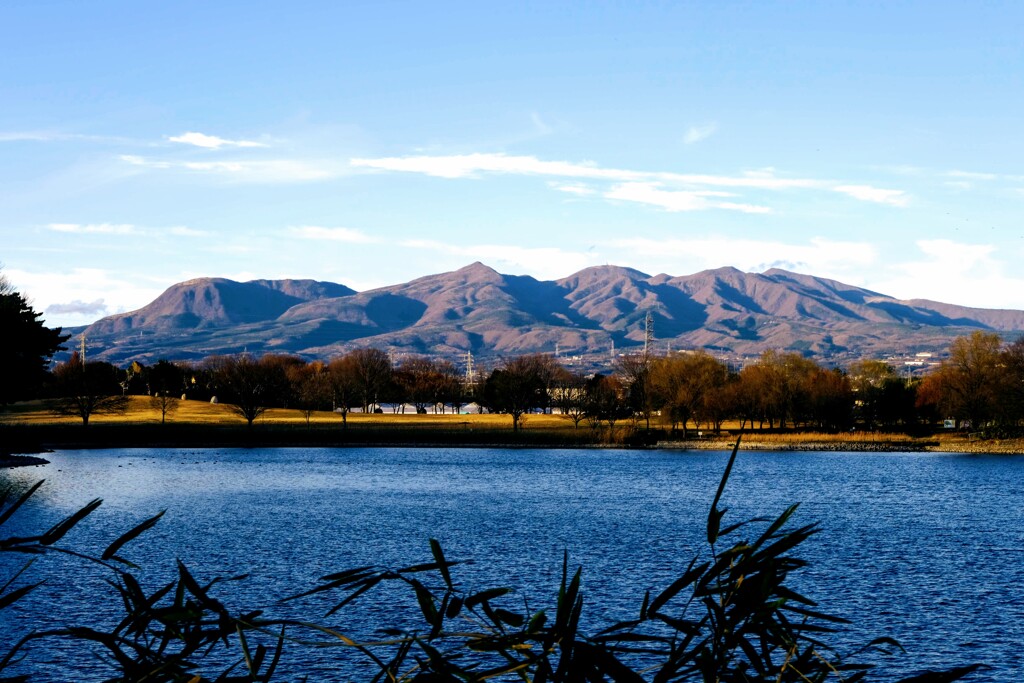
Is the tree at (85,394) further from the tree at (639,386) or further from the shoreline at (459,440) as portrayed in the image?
the tree at (639,386)

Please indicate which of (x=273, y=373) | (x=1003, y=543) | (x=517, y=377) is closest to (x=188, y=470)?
(x=273, y=373)

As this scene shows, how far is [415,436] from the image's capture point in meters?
123

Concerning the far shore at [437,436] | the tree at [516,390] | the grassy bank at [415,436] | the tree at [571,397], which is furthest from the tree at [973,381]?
A: the tree at [516,390]

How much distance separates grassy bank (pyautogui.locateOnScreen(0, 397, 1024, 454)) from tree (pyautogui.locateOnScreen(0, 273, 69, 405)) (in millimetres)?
16125

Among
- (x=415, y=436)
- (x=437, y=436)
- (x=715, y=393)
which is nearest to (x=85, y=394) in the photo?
(x=415, y=436)

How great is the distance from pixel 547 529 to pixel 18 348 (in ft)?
154

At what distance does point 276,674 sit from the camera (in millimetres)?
26188

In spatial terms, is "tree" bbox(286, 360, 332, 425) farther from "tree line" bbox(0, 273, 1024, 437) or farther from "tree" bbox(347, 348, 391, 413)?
"tree" bbox(347, 348, 391, 413)

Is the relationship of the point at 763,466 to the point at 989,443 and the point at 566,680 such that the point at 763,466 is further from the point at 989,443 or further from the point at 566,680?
the point at 566,680

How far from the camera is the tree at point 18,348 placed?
249 feet

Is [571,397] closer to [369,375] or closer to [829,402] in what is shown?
[369,375]

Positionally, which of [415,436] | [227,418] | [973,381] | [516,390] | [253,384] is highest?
[973,381]

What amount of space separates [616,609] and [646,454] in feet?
268

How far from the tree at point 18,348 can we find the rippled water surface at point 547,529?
21.2 feet
